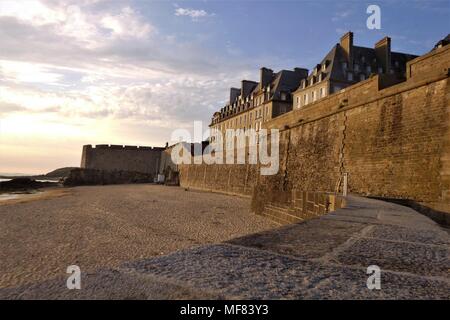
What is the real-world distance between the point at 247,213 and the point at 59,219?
30.5 feet

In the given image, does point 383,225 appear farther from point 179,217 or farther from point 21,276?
point 179,217

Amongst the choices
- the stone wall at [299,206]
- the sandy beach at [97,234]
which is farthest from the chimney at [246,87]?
the stone wall at [299,206]

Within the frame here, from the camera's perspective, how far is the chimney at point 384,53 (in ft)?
117

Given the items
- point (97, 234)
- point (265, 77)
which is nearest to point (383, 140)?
point (97, 234)

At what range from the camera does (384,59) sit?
3591 centimetres

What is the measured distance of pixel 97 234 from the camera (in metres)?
11.8

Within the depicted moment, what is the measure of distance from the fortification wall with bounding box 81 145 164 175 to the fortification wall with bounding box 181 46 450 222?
4540 cm

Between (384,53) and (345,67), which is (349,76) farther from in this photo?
(384,53)

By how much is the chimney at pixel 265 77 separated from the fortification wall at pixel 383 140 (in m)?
28.5

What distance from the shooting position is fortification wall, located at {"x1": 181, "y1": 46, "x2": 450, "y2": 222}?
27.9 feet

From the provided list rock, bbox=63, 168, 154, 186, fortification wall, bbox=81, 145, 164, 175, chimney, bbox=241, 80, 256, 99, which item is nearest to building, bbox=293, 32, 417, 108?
chimney, bbox=241, 80, 256, 99

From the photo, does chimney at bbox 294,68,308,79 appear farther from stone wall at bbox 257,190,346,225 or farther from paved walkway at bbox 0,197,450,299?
paved walkway at bbox 0,197,450,299

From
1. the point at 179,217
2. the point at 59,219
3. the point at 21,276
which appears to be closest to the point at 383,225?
the point at 21,276

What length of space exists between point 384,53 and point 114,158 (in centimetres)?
4511
